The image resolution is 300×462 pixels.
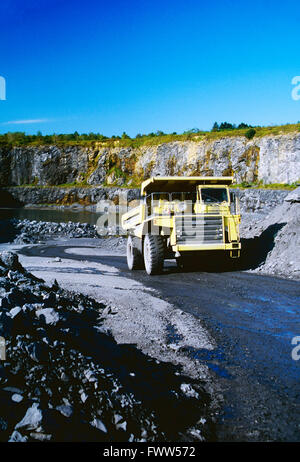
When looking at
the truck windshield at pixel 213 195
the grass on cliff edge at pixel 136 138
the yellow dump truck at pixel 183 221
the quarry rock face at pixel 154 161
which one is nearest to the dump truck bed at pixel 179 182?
the yellow dump truck at pixel 183 221

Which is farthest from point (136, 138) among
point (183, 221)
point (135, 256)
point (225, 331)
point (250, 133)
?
point (225, 331)

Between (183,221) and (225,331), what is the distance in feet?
17.9

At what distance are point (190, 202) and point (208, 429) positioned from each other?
30.7 ft

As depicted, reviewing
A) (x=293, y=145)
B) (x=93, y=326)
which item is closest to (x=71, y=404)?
(x=93, y=326)

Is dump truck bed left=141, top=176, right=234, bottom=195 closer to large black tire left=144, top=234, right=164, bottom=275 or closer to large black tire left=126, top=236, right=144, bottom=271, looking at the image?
large black tire left=144, top=234, right=164, bottom=275

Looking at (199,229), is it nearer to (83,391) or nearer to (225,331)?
(225,331)

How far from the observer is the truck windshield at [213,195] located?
39.4 ft

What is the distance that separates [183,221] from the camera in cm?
1101

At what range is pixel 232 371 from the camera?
177 inches

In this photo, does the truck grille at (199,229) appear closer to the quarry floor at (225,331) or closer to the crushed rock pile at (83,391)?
the quarry floor at (225,331)

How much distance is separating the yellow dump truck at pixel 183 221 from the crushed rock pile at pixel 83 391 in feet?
21.0

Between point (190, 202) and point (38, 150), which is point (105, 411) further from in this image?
point (38, 150)

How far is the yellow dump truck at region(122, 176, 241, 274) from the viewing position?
36.2 feet

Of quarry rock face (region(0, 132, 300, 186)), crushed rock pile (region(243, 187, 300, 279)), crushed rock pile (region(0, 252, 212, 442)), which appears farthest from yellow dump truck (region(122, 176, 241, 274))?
quarry rock face (region(0, 132, 300, 186))
